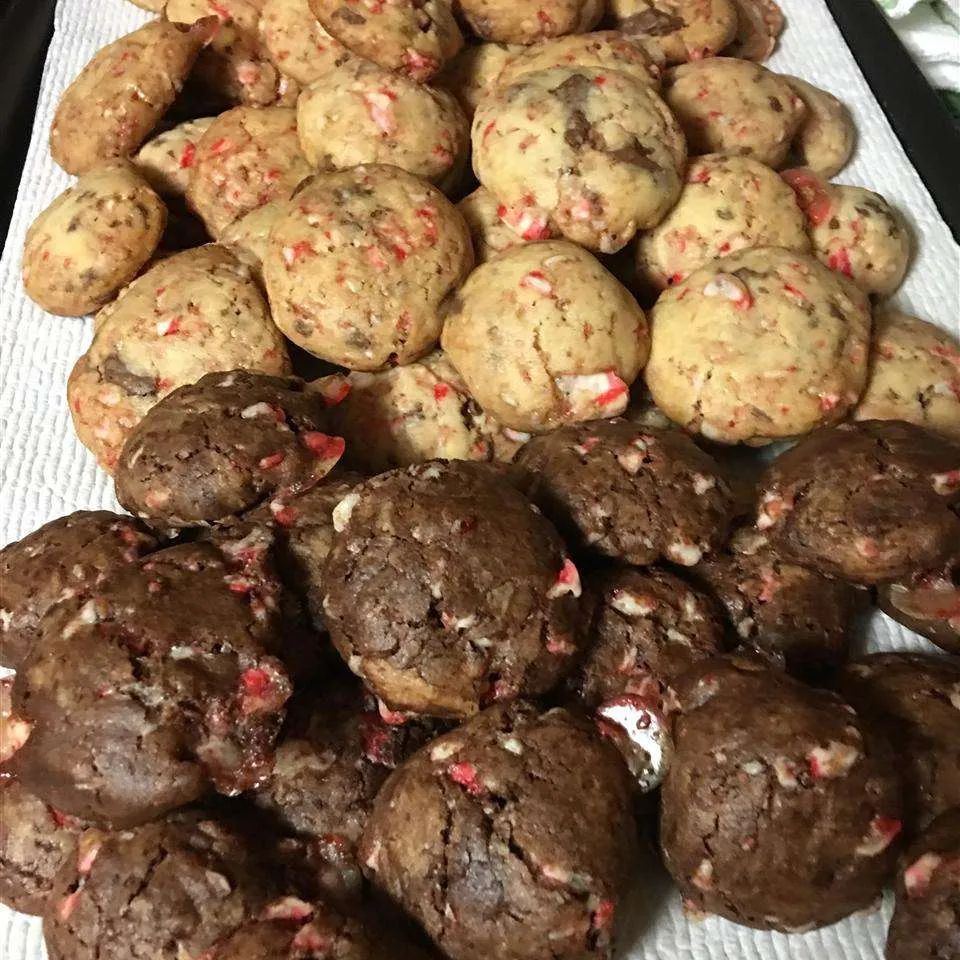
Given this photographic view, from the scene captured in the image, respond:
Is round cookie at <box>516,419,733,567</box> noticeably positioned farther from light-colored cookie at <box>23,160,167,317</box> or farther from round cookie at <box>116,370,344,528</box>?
light-colored cookie at <box>23,160,167,317</box>

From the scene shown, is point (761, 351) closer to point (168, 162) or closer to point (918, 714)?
point (918, 714)

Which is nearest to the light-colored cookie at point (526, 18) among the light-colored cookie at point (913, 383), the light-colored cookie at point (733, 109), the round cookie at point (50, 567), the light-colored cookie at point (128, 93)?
the light-colored cookie at point (733, 109)

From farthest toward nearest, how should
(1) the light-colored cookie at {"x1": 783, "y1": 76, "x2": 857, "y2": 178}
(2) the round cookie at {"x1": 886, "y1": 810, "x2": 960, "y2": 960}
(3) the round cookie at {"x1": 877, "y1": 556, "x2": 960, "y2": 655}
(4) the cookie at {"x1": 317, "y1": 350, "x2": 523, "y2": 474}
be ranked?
(1) the light-colored cookie at {"x1": 783, "y1": 76, "x2": 857, "y2": 178}, (4) the cookie at {"x1": 317, "y1": 350, "x2": 523, "y2": 474}, (3) the round cookie at {"x1": 877, "y1": 556, "x2": 960, "y2": 655}, (2) the round cookie at {"x1": 886, "y1": 810, "x2": 960, "y2": 960}

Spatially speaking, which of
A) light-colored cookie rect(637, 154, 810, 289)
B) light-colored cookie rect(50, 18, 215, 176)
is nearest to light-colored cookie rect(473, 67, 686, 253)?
light-colored cookie rect(637, 154, 810, 289)

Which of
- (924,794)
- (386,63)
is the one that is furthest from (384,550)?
(386,63)

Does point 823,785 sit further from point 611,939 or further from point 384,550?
point 384,550

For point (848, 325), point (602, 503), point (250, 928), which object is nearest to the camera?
point (250, 928)

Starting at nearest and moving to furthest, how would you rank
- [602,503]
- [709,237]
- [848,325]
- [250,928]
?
[250,928] → [602,503] → [848,325] → [709,237]
